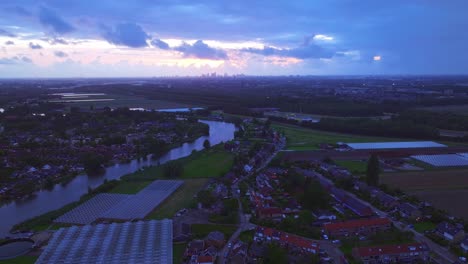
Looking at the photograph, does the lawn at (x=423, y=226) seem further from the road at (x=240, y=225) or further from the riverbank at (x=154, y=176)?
the riverbank at (x=154, y=176)

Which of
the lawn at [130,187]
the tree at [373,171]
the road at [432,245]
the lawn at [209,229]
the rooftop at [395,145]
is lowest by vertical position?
the road at [432,245]

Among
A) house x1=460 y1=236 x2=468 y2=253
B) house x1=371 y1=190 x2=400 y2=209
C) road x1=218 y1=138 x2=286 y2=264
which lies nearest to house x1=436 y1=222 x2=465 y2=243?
house x1=460 y1=236 x2=468 y2=253

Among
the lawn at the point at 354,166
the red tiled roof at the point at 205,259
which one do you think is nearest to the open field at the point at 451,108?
the lawn at the point at 354,166

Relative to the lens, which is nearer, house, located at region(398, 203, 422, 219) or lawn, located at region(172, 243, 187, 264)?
lawn, located at region(172, 243, 187, 264)

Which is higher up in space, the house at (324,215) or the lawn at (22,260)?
the house at (324,215)

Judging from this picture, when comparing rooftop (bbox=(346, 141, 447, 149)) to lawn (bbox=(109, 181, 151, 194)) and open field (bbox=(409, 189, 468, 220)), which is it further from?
lawn (bbox=(109, 181, 151, 194))

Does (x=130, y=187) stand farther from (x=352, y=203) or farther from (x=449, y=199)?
(x=449, y=199)

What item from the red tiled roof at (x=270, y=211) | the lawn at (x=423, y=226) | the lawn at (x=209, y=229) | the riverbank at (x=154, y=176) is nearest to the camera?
the lawn at (x=209, y=229)

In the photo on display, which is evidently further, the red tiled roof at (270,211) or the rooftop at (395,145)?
the rooftop at (395,145)
